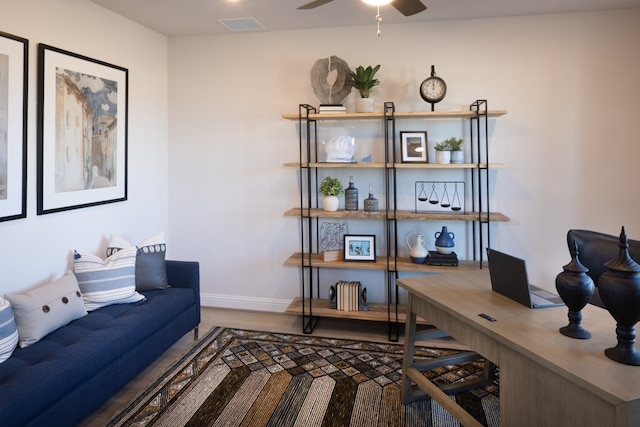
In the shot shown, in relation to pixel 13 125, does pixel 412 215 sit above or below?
below

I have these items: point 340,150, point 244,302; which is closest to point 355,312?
point 244,302

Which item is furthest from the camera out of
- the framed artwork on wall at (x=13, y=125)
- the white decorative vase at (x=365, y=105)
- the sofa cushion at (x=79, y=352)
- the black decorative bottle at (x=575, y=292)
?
the white decorative vase at (x=365, y=105)

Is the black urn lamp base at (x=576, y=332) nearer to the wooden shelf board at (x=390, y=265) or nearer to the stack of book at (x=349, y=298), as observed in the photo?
the wooden shelf board at (x=390, y=265)

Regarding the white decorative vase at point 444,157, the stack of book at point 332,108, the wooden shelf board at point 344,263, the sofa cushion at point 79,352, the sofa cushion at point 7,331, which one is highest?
the stack of book at point 332,108

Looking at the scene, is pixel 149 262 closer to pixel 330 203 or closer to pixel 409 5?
pixel 330 203

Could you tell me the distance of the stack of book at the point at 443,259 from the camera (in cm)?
344

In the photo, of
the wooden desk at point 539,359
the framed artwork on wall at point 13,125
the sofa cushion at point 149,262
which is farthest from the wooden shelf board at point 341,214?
the framed artwork on wall at point 13,125

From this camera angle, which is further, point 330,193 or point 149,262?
point 330,193

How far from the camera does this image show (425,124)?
372 centimetres

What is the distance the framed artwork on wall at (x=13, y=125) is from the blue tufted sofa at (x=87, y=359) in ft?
2.78

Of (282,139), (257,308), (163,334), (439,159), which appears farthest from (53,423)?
(439,159)

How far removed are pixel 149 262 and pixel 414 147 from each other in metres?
2.33

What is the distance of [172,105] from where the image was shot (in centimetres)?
423

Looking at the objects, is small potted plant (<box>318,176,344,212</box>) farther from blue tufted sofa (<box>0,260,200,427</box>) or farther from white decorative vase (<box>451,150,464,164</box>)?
blue tufted sofa (<box>0,260,200,427</box>)
